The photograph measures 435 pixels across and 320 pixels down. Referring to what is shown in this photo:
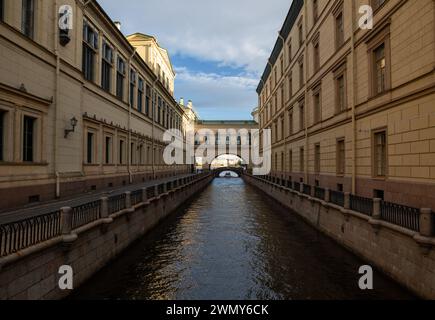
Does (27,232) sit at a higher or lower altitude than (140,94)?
lower

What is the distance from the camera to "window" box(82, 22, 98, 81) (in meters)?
18.0

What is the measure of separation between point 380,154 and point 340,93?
5.86 m

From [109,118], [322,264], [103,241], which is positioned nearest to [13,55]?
[103,241]

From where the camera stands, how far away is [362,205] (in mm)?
11039

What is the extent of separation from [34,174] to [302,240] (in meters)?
11.5

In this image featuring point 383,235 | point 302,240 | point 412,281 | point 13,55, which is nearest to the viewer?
point 412,281

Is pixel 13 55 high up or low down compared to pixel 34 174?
up

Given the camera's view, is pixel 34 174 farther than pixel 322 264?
Yes

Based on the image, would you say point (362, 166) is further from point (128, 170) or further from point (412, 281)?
point (128, 170)

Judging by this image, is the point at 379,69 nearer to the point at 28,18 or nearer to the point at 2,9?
the point at 28,18

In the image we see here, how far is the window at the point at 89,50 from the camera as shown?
1798 cm

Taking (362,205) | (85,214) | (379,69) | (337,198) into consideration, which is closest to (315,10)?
(379,69)

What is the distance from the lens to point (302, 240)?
14.2 metres

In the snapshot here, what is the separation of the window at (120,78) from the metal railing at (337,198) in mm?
17331
